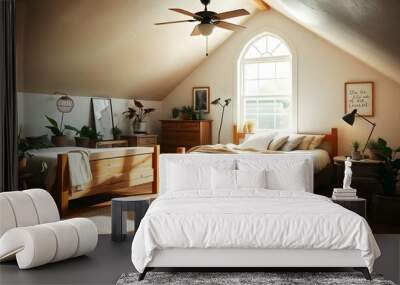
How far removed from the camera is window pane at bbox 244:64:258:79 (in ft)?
29.6

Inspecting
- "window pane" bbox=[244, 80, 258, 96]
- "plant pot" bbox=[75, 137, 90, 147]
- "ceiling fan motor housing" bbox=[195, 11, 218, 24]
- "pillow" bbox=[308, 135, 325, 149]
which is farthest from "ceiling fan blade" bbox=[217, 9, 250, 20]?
"window pane" bbox=[244, 80, 258, 96]

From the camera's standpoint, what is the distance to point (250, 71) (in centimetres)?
906

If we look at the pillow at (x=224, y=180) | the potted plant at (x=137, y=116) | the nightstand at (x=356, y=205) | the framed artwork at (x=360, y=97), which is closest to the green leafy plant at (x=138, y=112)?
the potted plant at (x=137, y=116)

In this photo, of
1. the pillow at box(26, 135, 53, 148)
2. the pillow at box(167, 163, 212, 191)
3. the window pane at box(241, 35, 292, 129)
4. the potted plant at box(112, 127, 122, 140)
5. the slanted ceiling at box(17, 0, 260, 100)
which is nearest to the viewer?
the pillow at box(167, 163, 212, 191)

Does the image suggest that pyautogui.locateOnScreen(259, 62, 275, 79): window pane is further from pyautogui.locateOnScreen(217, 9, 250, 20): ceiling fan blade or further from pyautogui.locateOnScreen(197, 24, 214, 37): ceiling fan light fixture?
pyautogui.locateOnScreen(197, 24, 214, 37): ceiling fan light fixture

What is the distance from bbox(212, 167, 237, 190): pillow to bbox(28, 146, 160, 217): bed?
2.13m

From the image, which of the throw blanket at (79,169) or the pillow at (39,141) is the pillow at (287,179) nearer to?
the throw blanket at (79,169)

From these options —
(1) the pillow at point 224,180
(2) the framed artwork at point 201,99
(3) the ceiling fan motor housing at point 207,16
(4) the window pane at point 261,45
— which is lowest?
(1) the pillow at point 224,180

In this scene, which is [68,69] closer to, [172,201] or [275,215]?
[172,201]

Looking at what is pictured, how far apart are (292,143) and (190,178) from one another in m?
4.00

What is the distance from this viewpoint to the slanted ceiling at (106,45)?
561cm

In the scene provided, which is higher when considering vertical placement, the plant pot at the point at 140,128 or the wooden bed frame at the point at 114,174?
the plant pot at the point at 140,128

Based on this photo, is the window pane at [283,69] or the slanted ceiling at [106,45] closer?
the slanted ceiling at [106,45]

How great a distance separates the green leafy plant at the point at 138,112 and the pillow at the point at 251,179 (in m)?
4.89
